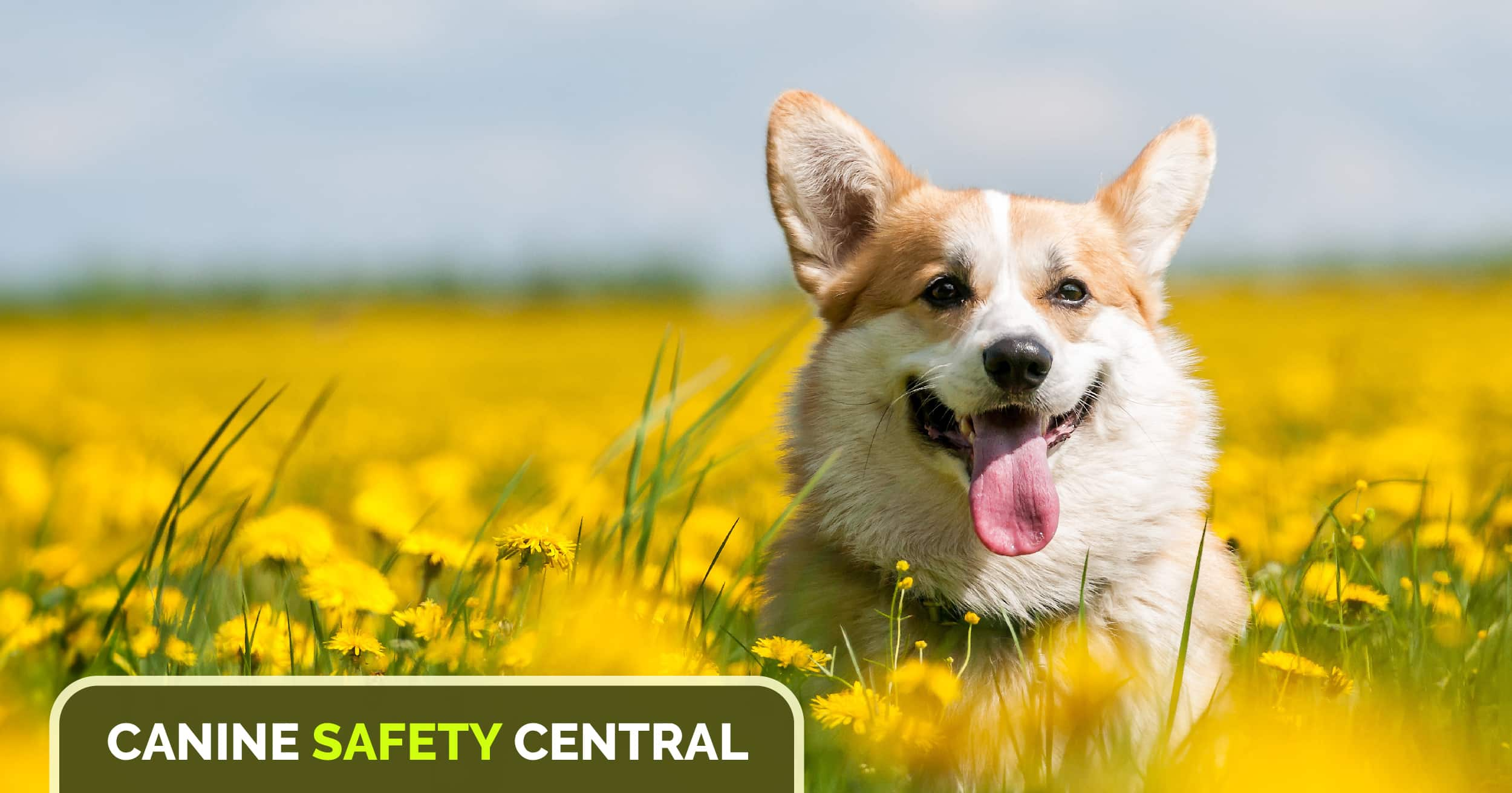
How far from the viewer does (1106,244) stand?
278 cm

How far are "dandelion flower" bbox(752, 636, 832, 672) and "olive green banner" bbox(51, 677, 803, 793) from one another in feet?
0.52

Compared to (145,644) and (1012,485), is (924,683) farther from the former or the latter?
(145,644)

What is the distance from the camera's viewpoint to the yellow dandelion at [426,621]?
2.09 meters

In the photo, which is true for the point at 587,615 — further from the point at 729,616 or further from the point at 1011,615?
the point at 1011,615

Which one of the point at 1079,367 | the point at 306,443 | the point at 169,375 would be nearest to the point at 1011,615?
the point at 1079,367

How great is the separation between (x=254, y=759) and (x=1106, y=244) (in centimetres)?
207

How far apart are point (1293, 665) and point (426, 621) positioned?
4.87 feet

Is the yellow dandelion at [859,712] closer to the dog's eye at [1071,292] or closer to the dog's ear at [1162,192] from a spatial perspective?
the dog's eye at [1071,292]

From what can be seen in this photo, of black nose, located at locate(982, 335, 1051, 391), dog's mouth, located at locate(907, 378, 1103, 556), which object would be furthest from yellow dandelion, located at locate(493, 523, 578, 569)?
black nose, located at locate(982, 335, 1051, 391)

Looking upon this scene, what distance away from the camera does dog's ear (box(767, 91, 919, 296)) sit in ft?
8.89

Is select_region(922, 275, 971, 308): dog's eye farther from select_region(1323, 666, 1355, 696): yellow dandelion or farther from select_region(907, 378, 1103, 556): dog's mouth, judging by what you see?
select_region(1323, 666, 1355, 696): yellow dandelion

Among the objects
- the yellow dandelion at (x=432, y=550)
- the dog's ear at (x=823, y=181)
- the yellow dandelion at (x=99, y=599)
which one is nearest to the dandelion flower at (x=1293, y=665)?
the dog's ear at (x=823, y=181)

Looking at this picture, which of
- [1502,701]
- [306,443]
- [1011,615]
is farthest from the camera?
[306,443]

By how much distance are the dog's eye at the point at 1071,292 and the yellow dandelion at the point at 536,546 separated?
1.21 metres
